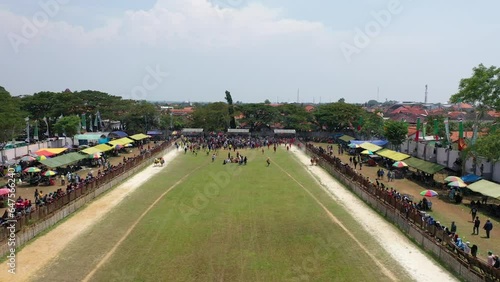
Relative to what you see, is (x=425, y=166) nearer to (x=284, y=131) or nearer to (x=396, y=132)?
(x=396, y=132)

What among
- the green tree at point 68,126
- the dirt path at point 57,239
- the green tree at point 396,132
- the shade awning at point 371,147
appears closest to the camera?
the dirt path at point 57,239

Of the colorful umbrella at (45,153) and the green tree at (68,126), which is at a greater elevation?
the green tree at (68,126)

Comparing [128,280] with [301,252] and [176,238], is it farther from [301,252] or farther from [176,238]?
[301,252]

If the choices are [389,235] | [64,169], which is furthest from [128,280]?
[64,169]

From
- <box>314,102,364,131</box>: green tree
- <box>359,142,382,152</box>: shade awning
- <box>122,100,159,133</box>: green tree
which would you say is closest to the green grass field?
<box>359,142,382,152</box>: shade awning

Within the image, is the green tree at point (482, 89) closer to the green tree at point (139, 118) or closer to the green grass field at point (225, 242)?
the green grass field at point (225, 242)

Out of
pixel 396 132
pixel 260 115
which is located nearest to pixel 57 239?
pixel 396 132

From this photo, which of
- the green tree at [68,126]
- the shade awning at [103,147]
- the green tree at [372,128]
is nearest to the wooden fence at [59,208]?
the shade awning at [103,147]
